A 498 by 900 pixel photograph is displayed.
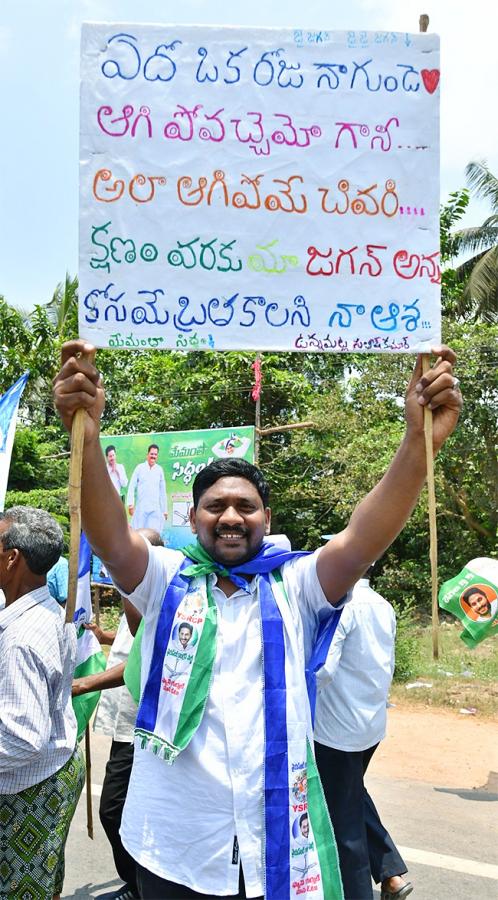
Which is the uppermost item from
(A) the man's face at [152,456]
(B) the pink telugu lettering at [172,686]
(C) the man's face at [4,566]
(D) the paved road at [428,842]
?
(A) the man's face at [152,456]

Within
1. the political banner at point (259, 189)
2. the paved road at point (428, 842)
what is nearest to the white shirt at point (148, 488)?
the paved road at point (428, 842)

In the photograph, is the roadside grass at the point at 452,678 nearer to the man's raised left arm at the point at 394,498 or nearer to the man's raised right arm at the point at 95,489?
the man's raised left arm at the point at 394,498

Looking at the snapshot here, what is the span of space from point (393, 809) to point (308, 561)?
11.9ft

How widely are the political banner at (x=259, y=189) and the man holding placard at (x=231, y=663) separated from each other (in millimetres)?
300

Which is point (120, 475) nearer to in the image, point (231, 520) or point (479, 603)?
point (479, 603)

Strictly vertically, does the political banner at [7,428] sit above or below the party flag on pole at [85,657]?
above

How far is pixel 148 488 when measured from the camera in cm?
889

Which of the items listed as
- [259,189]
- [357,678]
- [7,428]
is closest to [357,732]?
[357,678]

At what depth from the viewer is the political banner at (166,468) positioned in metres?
8.29

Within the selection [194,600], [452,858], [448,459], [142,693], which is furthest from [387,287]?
[448,459]

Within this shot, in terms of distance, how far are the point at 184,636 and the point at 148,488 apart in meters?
6.87

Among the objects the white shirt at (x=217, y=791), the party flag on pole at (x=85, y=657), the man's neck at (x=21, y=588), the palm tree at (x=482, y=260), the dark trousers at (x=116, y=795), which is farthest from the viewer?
the palm tree at (x=482, y=260)

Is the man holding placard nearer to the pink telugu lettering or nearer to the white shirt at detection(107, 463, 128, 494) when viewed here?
the pink telugu lettering

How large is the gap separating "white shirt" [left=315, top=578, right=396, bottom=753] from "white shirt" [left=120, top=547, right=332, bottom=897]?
1.57 meters
